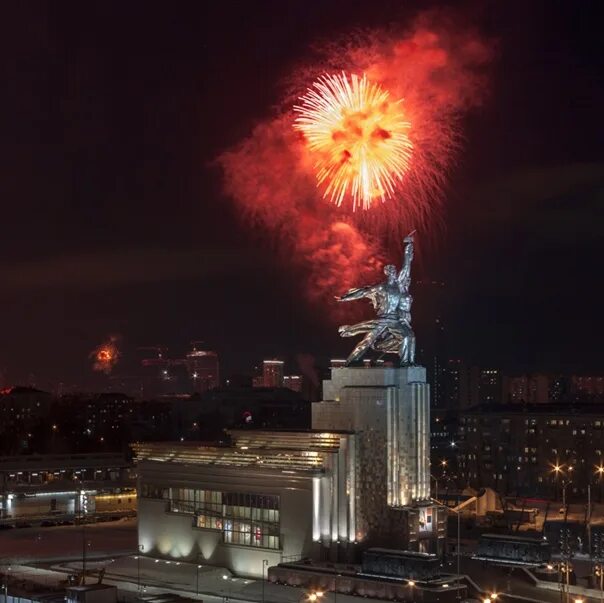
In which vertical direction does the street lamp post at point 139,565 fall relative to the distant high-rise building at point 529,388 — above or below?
below

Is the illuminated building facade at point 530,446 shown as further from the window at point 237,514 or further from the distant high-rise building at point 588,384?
the distant high-rise building at point 588,384

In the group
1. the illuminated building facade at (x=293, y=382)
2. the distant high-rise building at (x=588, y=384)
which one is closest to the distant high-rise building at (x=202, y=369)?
the illuminated building facade at (x=293, y=382)

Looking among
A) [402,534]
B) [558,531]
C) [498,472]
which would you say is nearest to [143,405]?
[498,472]

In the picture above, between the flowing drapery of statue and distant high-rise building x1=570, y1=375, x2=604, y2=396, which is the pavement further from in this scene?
distant high-rise building x1=570, y1=375, x2=604, y2=396

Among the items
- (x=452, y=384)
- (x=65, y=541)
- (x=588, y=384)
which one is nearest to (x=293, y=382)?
(x=452, y=384)

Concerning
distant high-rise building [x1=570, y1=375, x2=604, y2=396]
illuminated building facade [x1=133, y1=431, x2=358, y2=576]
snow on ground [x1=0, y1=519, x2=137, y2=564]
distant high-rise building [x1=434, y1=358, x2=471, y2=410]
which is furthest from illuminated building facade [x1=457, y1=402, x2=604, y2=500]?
distant high-rise building [x1=570, y1=375, x2=604, y2=396]
